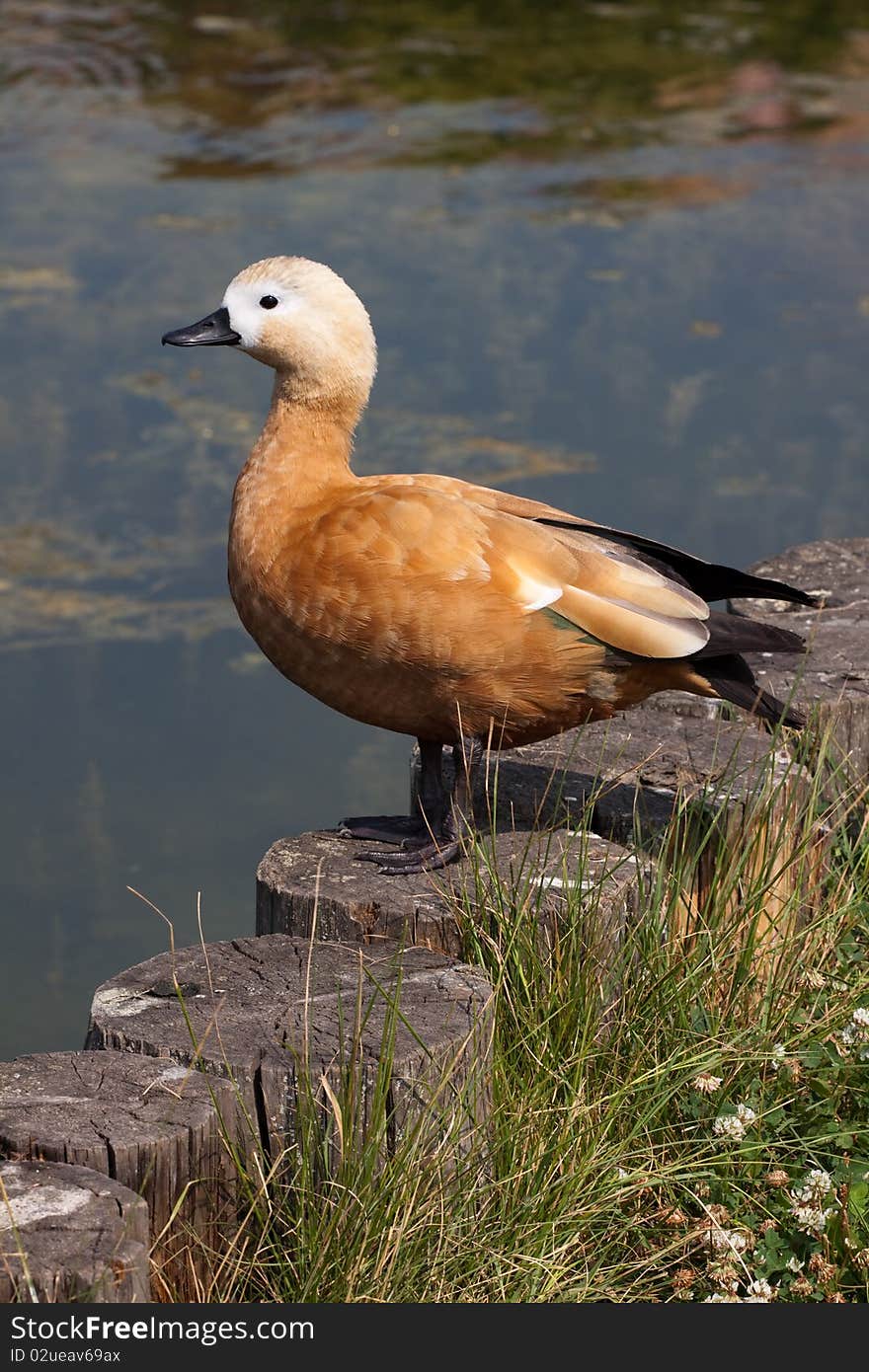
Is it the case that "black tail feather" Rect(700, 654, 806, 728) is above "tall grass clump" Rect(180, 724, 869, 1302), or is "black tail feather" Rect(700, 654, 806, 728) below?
above

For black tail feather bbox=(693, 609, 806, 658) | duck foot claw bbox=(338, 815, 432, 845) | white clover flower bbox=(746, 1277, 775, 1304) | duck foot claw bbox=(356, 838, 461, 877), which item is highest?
black tail feather bbox=(693, 609, 806, 658)

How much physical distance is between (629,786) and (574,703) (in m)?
0.34

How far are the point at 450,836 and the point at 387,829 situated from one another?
15 centimetres

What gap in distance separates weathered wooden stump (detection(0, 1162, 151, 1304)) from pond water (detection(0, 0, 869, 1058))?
3.02 meters

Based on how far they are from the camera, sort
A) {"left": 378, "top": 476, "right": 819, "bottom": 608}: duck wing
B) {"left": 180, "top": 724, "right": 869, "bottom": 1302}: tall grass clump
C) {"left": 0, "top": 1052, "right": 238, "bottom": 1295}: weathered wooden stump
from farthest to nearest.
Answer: {"left": 378, "top": 476, "right": 819, "bottom": 608}: duck wing, {"left": 180, "top": 724, "right": 869, "bottom": 1302}: tall grass clump, {"left": 0, "top": 1052, "right": 238, "bottom": 1295}: weathered wooden stump

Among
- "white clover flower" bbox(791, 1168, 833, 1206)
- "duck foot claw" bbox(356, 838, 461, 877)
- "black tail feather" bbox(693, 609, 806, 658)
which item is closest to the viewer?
"white clover flower" bbox(791, 1168, 833, 1206)

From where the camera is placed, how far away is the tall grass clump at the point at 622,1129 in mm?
2658

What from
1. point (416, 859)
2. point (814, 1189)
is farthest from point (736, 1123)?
point (416, 859)

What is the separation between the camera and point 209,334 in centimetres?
397

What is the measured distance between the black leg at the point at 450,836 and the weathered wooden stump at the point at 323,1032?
395 millimetres

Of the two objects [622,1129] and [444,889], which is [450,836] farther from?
[622,1129]

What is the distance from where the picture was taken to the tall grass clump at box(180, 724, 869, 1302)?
8.72 feet

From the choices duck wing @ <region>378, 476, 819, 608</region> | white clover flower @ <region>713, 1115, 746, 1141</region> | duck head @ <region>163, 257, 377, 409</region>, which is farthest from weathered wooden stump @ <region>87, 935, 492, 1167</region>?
duck head @ <region>163, 257, 377, 409</region>

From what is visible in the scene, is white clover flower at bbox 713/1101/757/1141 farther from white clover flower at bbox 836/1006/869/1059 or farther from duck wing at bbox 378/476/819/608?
duck wing at bbox 378/476/819/608
